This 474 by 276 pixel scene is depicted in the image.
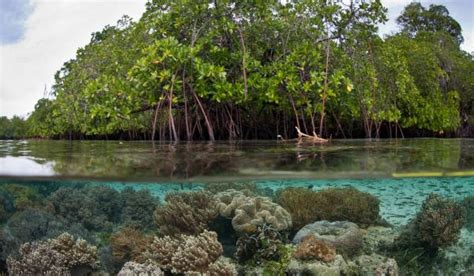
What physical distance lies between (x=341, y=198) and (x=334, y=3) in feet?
18.7

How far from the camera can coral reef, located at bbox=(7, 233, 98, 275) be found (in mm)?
7262

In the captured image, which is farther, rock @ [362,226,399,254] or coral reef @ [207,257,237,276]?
rock @ [362,226,399,254]

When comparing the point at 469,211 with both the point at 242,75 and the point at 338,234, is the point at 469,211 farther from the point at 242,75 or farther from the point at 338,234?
the point at 242,75

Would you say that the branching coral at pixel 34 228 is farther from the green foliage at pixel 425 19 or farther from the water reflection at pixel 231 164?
the green foliage at pixel 425 19

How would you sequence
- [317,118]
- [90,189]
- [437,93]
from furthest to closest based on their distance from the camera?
1. [437,93]
2. [317,118]
3. [90,189]

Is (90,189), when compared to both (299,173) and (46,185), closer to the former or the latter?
(46,185)

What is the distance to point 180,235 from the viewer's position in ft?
23.0

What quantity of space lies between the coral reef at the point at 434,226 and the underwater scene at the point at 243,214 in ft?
0.05

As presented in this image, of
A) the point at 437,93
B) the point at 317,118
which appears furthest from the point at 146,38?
the point at 437,93

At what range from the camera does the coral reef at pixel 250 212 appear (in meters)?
7.11

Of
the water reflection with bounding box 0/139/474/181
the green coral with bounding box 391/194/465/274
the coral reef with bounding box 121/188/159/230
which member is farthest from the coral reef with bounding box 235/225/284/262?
the green coral with bounding box 391/194/465/274

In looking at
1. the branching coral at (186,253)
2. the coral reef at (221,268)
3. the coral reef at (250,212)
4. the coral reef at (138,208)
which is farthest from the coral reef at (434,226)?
the coral reef at (138,208)

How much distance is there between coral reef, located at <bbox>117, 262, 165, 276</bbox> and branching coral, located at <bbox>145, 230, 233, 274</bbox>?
0.34 feet

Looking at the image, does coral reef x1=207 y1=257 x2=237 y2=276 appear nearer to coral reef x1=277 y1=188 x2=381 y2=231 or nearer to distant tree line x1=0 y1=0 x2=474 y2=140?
coral reef x1=277 y1=188 x2=381 y2=231
